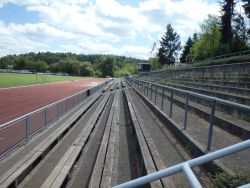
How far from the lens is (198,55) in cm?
8450

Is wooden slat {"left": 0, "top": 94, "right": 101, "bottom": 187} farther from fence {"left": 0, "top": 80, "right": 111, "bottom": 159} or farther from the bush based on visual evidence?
the bush

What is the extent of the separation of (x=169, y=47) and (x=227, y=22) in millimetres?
55831

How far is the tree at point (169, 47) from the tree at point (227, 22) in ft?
174

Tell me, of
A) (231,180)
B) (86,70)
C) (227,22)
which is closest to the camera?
(231,180)

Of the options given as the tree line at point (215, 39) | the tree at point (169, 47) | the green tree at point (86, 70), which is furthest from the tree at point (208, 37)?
the green tree at point (86, 70)

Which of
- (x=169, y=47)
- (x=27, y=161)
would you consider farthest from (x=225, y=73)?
(x=169, y=47)

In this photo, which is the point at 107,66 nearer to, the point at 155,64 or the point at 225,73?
the point at 155,64

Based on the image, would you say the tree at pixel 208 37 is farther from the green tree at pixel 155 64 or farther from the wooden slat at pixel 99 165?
the wooden slat at pixel 99 165

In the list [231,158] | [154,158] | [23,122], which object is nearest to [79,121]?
[23,122]

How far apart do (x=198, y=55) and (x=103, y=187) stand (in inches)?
3159

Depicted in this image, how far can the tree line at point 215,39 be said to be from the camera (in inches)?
2442

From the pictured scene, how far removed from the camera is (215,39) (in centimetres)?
7681

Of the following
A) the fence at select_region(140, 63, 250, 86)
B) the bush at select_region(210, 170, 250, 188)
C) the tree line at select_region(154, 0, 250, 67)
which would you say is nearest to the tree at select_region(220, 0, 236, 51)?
the tree line at select_region(154, 0, 250, 67)

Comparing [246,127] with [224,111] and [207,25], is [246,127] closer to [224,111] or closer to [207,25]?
[224,111]
